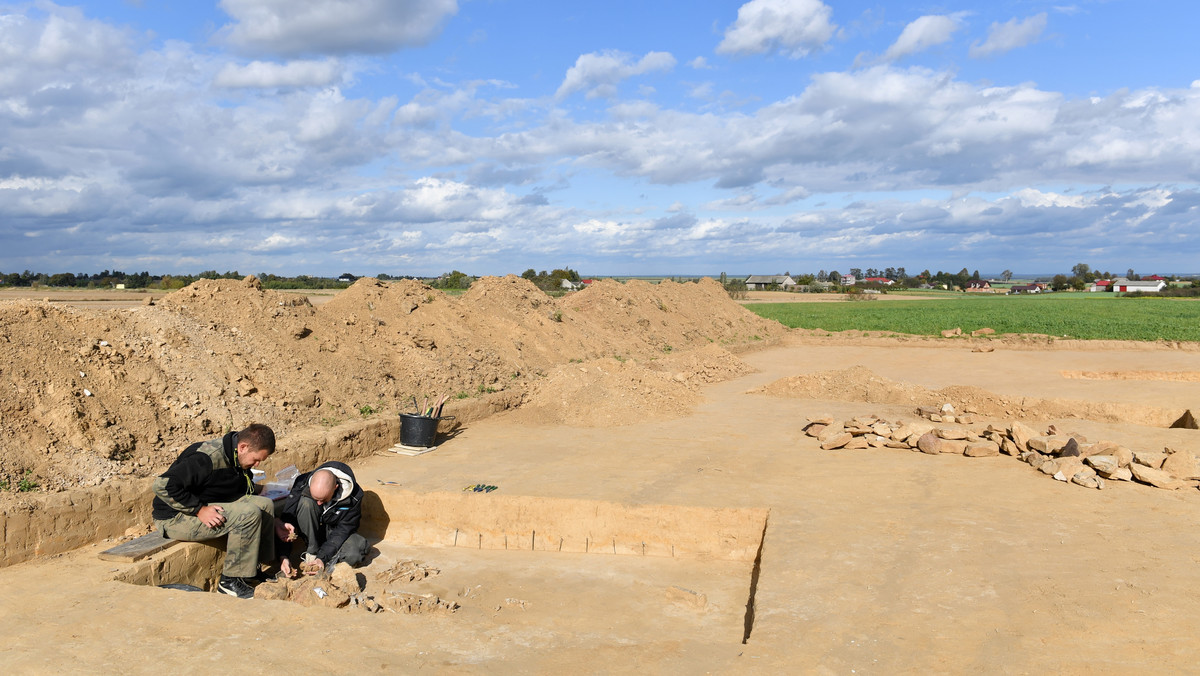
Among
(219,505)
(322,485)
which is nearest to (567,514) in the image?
(322,485)

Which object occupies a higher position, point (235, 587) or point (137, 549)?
point (137, 549)

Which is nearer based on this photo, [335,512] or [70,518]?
[70,518]

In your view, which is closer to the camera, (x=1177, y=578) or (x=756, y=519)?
(x=1177, y=578)

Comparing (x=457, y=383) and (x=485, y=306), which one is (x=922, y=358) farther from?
(x=457, y=383)

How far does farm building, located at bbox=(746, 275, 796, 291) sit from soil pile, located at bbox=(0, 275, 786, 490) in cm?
8089

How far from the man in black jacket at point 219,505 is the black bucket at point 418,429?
12.0 feet

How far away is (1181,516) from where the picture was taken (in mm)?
6465

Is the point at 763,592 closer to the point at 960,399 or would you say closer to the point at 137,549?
the point at 137,549

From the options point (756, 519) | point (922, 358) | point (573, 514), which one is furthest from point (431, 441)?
point (922, 358)

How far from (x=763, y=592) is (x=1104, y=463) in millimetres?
5007

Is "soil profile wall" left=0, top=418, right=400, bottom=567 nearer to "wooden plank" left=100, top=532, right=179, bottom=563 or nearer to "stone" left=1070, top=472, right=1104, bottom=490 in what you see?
"wooden plank" left=100, top=532, right=179, bottom=563

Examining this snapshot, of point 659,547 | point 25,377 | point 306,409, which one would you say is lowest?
point 659,547

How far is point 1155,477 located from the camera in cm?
733

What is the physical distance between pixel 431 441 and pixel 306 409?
5.45 ft
